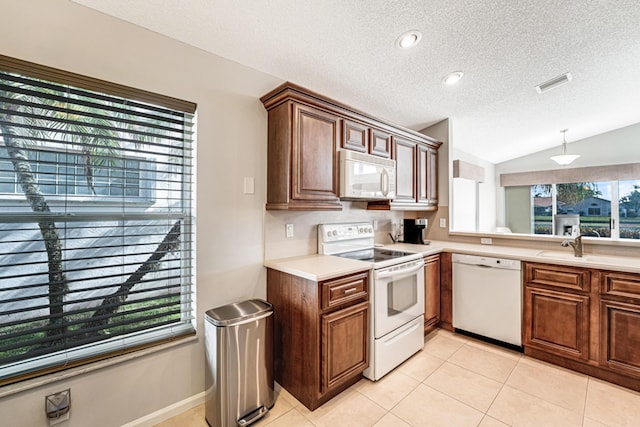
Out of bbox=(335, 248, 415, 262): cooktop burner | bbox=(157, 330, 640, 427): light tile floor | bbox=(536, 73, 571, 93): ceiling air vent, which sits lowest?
bbox=(157, 330, 640, 427): light tile floor

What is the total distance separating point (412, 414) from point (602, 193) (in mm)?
5865

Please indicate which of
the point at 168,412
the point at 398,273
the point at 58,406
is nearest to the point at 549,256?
the point at 398,273

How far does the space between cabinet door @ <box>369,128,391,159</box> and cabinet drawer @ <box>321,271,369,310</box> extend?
1252 mm

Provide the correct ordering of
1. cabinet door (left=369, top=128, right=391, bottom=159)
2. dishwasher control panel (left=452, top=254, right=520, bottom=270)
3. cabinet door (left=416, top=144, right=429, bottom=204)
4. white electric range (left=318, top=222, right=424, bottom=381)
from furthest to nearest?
1. cabinet door (left=416, top=144, right=429, bottom=204)
2. cabinet door (left=369, top=128, right=391, bottom=159)
3. dishwasher control panel (left=452, top=254, right=520, bottom=270)
4. white electric range (left=318, top=222, right=424, bottom=381)

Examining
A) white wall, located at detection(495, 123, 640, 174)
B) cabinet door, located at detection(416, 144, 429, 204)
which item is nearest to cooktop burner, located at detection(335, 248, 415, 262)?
cabinet door, located at detection(416, 144, 429, 204)

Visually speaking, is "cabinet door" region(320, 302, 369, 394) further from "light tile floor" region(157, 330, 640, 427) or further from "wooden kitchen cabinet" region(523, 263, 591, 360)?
"wooden kitchen cabinet" region(523, 263, 591, 360)

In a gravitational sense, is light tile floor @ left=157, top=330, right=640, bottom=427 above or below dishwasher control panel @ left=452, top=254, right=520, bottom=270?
below

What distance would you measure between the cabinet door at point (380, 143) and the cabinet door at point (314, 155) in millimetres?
494

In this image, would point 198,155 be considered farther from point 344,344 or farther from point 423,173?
point 423,173

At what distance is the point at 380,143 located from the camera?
2791 millimetres

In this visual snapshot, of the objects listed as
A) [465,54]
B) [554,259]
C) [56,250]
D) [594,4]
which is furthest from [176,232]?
[594,4]

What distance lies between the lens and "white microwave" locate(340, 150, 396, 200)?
2346mm

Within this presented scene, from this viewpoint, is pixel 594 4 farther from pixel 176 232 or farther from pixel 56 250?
pixel 56 250

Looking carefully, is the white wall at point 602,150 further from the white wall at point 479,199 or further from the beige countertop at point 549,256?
the beige countertop at point 549,256
